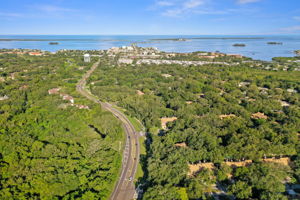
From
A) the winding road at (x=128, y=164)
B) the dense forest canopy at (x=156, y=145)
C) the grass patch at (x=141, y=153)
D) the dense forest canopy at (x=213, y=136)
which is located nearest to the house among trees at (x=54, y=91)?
the dense forest canopy at (x=156, y=145)

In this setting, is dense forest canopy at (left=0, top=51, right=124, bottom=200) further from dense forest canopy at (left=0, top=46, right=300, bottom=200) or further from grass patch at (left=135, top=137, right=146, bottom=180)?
grass patch at (left=135, top=137, right=146, bottom=180)

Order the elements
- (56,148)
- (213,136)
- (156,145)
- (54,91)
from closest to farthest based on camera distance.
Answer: (56,148), (156,145), (213,136), (54,91)

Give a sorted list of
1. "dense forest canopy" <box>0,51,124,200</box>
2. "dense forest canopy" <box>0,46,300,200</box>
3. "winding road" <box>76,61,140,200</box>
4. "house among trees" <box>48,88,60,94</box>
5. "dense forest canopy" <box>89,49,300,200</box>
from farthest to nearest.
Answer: "house among trees" <box>48,88,60,94</box> < "winding road" <box>76,61,140,200</box> < "dense forest canopy" <box>89,49,300,200</box> < "dense forest canopy" <box>0,46,300,200</box> < "dense forest canopy" <box>0,51,124,200</box>

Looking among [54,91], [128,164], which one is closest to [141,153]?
[128,164]

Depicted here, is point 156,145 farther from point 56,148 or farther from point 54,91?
point 54,91

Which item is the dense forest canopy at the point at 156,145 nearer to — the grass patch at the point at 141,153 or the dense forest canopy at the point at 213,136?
the dense forest canopy at the point at 213,136

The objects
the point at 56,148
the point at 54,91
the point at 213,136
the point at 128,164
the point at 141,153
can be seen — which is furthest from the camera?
the point at 54,91

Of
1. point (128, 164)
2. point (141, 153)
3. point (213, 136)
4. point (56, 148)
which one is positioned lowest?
point (128, 164)

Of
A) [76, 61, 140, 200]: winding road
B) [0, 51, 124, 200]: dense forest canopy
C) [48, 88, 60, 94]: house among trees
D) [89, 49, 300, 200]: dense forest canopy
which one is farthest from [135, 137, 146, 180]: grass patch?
[48, 88, 60, 94]: house among trees

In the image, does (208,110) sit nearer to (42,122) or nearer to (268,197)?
(268,197)

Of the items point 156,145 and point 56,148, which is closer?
point 56,148

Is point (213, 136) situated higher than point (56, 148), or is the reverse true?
point (213, 136)

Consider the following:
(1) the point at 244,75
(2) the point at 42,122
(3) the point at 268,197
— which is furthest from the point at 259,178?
(1) the point at 244,75
